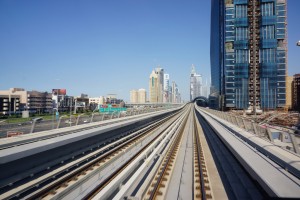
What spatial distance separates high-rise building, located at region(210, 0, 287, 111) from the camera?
244ft

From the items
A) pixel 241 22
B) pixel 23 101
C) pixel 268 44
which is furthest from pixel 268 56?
pixel 23 101

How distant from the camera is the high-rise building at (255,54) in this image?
74312mm

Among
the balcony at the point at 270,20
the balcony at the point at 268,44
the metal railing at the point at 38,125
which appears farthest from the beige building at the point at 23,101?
the balcony at the point at 270,20

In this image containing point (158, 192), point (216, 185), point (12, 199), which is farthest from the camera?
point (216, 185)

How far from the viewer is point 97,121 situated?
2188 cm

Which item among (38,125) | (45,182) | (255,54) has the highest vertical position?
(255,54)

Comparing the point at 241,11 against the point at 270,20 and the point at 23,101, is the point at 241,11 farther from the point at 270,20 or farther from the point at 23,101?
the point at 23,101

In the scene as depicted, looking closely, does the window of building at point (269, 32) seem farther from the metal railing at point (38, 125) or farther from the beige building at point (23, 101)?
the beige building at point (23, 101)

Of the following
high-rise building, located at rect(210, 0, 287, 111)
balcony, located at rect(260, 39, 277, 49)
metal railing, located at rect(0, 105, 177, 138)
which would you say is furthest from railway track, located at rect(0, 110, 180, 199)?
balcony, located at rect(260, 39, 277, 49)

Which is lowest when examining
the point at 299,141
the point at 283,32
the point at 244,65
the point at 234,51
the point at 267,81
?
the point at 299,141

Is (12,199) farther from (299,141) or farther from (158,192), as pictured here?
(299,141)

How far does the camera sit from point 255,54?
7575cm

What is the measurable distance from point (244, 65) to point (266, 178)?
7676 centimetres

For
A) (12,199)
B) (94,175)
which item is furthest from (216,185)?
(12,199)
